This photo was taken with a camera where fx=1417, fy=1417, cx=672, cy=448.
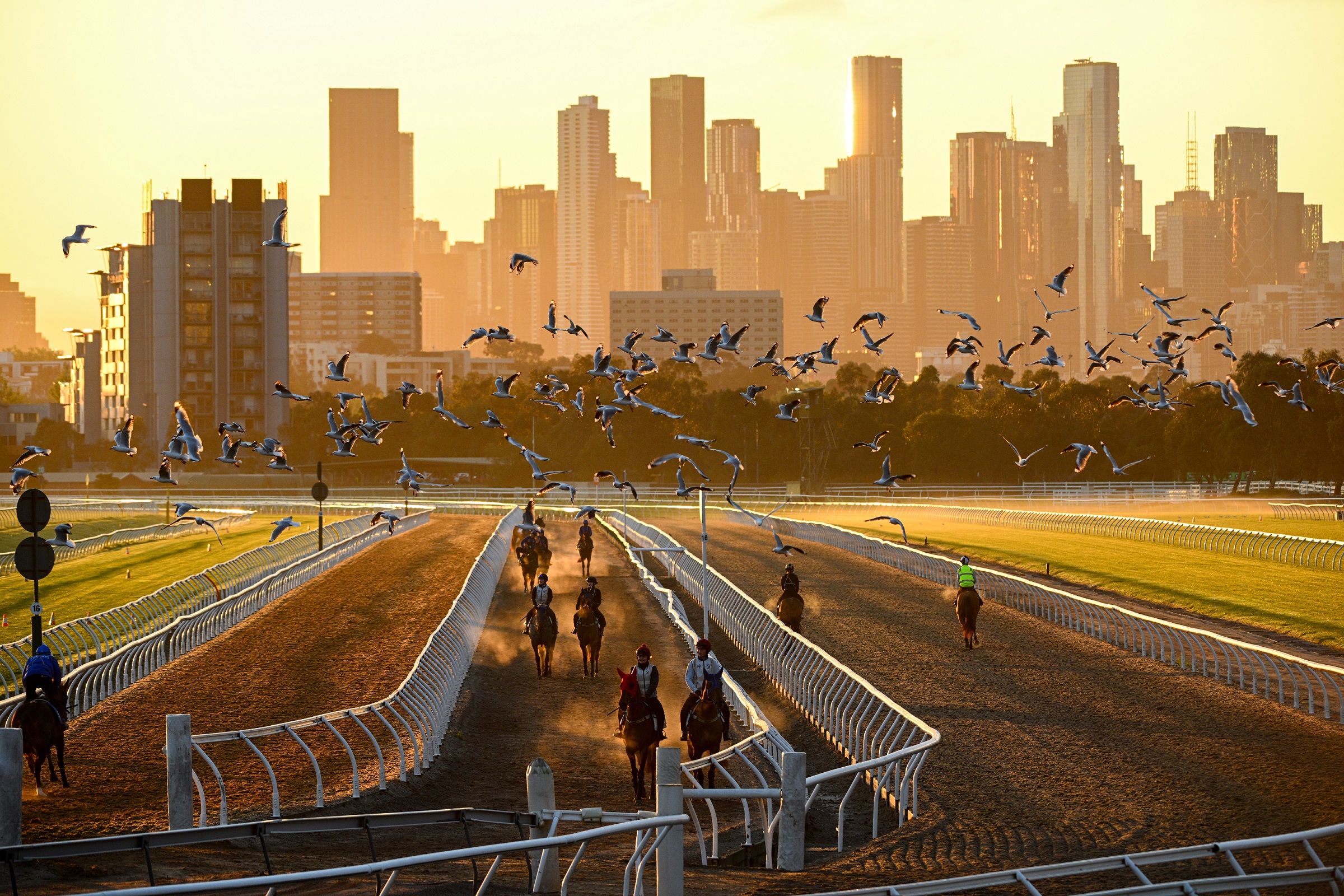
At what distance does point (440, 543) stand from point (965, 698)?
3497 cm

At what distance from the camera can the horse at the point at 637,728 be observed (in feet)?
52.0

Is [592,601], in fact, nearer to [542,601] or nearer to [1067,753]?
[542,601]

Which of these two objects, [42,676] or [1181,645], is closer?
[42,676]

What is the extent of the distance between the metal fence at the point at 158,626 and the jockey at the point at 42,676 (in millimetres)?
679

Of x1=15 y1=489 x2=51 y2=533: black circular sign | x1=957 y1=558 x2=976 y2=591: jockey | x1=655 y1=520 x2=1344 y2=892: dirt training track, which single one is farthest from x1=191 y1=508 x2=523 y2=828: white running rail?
x1=957 y1=558 x2=976 y2=591: jockey

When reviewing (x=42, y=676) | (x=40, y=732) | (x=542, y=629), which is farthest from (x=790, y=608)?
(x=40, y=732)

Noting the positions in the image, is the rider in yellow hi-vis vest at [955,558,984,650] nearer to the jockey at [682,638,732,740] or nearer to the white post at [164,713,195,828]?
the jockey at [682,638,732,740]

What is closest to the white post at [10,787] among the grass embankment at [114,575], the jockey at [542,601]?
the jockey at [542,601]

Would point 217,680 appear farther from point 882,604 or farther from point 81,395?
point 81,395

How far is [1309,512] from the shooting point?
61.1 meters

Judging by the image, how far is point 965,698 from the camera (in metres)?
21.3

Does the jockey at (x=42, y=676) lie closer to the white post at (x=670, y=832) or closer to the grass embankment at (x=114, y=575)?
the white post at (x=670, y=832)

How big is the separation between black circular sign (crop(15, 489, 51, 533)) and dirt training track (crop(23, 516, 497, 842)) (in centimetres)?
289

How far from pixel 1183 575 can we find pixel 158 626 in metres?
26.2
